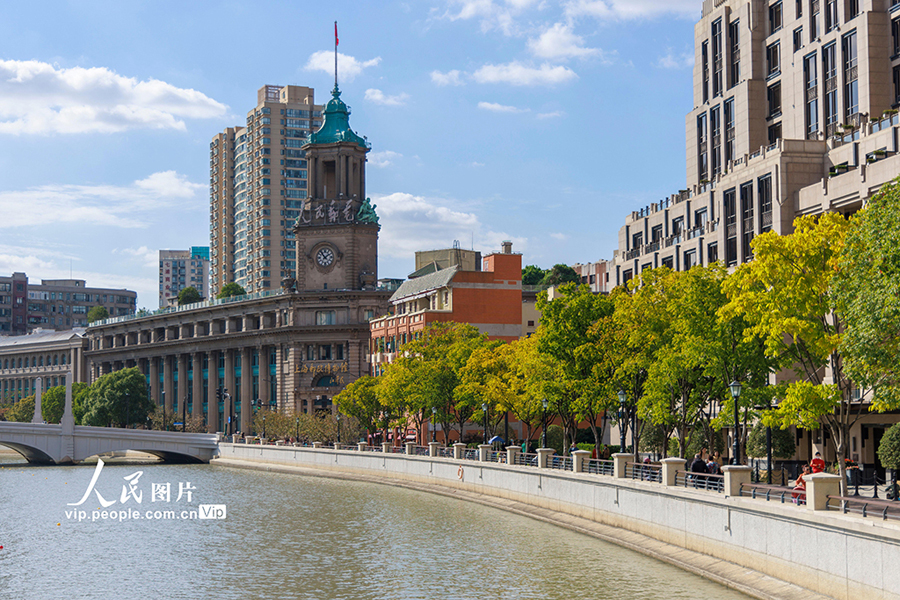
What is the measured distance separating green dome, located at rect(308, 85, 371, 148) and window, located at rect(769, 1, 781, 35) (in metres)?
80.5

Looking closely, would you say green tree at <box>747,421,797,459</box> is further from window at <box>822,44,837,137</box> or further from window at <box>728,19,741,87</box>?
window at <box>728,19,741,87</box>

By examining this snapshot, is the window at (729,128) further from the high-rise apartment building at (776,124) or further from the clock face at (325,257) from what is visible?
the clock face at (325,257)

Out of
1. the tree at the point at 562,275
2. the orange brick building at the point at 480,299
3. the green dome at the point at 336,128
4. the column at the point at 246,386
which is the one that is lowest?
the column at the point at 246,386

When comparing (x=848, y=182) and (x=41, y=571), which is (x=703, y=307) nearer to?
(x=848, y=182)

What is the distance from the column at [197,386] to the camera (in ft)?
557

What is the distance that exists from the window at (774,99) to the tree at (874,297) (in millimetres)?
44734

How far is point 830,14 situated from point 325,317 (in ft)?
292

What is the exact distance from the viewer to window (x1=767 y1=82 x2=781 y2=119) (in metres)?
80.0

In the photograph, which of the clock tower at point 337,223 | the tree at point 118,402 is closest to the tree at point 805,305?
the clock tower at point 337,223

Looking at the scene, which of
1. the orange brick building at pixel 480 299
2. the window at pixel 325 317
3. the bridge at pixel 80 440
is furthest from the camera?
the window at pixel 325 317

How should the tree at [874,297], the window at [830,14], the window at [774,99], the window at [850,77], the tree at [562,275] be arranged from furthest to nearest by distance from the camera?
the tree at [562,275] < the window at [774,99] < the window at [830,14] < the window at [850,77] < the tree at [874,297]

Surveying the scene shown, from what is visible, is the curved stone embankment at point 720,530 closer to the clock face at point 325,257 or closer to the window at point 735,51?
the window at point 735,51

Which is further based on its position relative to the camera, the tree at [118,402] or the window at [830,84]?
the tree at [118,402]

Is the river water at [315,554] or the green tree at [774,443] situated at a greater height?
the green tree at [774,443]
